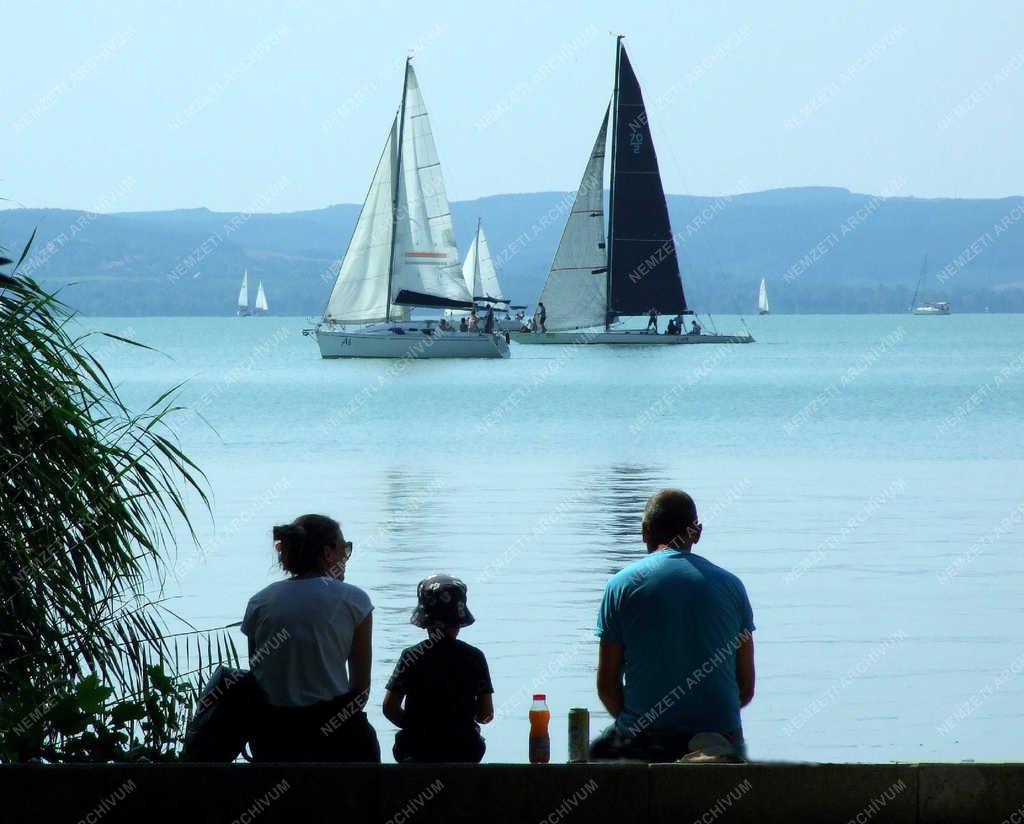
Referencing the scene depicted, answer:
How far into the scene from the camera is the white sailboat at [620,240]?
7656 cm

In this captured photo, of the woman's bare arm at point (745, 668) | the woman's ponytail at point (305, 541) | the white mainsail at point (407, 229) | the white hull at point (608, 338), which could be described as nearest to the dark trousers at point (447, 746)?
the woman's ponytail at point (305, 541)

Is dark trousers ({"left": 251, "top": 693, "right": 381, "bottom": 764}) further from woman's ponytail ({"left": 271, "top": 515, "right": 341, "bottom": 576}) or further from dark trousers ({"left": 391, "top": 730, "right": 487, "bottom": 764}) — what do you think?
woman's ponytail ({"left": 271, "top": 515, "right": 341, "bottom": 576})

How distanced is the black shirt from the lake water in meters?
2.77

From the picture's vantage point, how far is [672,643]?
19.1 ft

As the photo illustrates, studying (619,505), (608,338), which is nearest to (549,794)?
(619,505)

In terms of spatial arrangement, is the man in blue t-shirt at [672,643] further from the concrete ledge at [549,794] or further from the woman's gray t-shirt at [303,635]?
the woman's gray t-shirt at [303,635]

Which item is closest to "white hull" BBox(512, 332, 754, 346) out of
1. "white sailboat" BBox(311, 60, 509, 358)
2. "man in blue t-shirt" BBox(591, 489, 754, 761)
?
"white sailboat" BBox(311, 60, 509, 358)

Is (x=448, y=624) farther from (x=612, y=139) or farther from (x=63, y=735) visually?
(x=612, y=139)

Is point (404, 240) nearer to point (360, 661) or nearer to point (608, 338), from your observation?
point (608, 338)

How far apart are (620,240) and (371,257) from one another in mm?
12780

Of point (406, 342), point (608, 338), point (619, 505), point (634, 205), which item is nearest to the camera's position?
point (619, 505)

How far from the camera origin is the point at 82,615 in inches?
275

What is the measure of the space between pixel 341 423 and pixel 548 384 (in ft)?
69.6

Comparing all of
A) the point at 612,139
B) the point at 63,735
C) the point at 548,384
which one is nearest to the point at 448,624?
the point at 63,735
